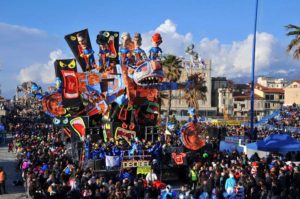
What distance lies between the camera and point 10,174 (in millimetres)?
25359

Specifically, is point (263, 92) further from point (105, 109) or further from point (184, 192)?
point (184, 192)

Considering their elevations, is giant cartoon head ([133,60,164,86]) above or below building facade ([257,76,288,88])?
below

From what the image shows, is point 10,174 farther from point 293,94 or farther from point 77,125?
point 293,94

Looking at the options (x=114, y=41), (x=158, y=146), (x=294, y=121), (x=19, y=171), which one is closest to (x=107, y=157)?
(x=158, y=146)

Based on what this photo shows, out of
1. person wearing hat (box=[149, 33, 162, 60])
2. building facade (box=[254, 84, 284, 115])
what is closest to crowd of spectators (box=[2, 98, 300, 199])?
person wearing hat (box=[149, 33, 162, 60])

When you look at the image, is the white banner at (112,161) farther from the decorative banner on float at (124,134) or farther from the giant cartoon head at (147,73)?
the giant cartoon head at (147,73)

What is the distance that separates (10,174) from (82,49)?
8916 millimetres

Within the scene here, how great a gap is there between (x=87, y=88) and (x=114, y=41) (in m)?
4.05

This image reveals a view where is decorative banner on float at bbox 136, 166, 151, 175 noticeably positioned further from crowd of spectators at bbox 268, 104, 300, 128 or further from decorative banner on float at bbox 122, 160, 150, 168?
crowd of spectators at bbox 268, 104, 300, 128

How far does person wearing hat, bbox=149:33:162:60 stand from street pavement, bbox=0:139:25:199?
10.0 meters

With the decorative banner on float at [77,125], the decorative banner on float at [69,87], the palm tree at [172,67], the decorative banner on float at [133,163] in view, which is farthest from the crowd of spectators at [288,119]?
the decorative banner on float at [133,163]

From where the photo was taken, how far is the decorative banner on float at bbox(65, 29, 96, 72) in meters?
29.1

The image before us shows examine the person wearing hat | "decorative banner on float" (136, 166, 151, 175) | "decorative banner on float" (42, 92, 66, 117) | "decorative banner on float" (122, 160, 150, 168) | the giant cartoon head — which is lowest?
"decorative banner on float" (136, 166, 151, 175)

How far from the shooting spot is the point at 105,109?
2777cm
